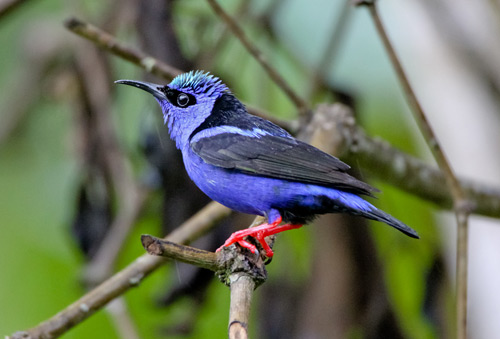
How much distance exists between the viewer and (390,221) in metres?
2.49

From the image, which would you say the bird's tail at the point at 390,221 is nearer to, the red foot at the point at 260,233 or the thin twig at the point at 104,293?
the red foot at the point at 260,233

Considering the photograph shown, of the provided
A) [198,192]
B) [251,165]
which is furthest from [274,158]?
[198,192]

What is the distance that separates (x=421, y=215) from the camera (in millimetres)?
5254

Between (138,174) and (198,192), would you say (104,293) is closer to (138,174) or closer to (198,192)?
(198,192)

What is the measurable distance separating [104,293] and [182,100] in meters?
1.07

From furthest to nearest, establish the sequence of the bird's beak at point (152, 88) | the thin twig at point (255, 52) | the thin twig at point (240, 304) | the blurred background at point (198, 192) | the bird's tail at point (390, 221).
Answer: the blurred background at point (198, 192)
the thin twig at point (255, 52)
the bird's beak at point (152, 88)
the bird's tail at point (390, 221)
the thin twig at point (240, 304)

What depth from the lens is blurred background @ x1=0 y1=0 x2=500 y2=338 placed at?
3.72m

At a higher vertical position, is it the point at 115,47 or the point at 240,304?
the point at 115,47

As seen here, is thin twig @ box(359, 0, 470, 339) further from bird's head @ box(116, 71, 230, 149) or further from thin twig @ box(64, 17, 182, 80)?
thin twig @ box(64, 17, 182, 80)

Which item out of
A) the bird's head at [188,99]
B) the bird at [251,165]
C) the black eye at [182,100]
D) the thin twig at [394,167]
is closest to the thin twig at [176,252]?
the bird at [251,165]

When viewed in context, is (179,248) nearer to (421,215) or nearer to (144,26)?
(144,26)

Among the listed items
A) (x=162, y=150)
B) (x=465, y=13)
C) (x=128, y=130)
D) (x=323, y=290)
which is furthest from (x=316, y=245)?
(x=128, y=130)

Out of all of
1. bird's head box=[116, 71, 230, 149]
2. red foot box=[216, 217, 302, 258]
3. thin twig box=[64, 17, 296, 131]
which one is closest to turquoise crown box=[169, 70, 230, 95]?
bird's head box=[116, 71, 230, 149]

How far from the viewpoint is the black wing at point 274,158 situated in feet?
8.91
